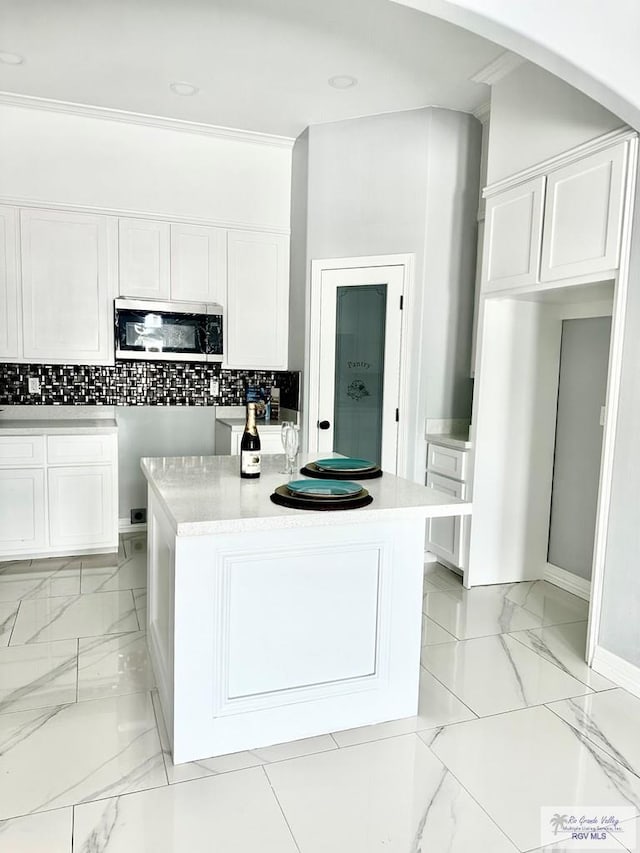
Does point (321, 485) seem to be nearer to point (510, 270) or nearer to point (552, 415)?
point (510, 270)

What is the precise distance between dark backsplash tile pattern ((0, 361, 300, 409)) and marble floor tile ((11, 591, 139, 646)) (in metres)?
1.74

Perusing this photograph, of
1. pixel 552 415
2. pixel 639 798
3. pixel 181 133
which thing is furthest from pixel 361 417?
pixel 639 798

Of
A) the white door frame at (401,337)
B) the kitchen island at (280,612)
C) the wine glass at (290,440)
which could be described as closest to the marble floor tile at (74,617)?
the kitchen island at (280,612)

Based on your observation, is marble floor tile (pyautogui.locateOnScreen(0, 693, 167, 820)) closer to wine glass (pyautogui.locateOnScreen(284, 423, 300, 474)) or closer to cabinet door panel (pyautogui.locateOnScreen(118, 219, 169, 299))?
wine glass (pyautogui.locateOnScreen(284, 423, 300, 474))

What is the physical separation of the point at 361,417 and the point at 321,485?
7.14 feet

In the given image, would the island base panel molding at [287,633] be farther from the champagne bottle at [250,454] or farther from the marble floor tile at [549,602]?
the marble floor tile at [549,602]

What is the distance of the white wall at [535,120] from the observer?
277 cm

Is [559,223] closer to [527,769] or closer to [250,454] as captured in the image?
[250,454]

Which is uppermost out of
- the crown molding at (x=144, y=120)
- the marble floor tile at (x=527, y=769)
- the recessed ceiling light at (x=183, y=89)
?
the recessed ceiling light at (x=183, y=89)

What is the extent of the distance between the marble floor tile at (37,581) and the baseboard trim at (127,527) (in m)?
0.77

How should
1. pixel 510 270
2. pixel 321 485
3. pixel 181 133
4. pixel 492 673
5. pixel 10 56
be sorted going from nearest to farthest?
pixel 321 485 < pixel 492 673 < pixel 510 270 < pixel 10 56 < pixel 181 133

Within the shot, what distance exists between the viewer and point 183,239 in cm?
454

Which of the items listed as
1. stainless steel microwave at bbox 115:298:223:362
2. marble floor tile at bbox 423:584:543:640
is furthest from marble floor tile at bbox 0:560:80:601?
marble floor tile at bbox 423:584:543:640

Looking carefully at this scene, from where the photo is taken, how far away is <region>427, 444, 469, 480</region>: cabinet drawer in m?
3.73
